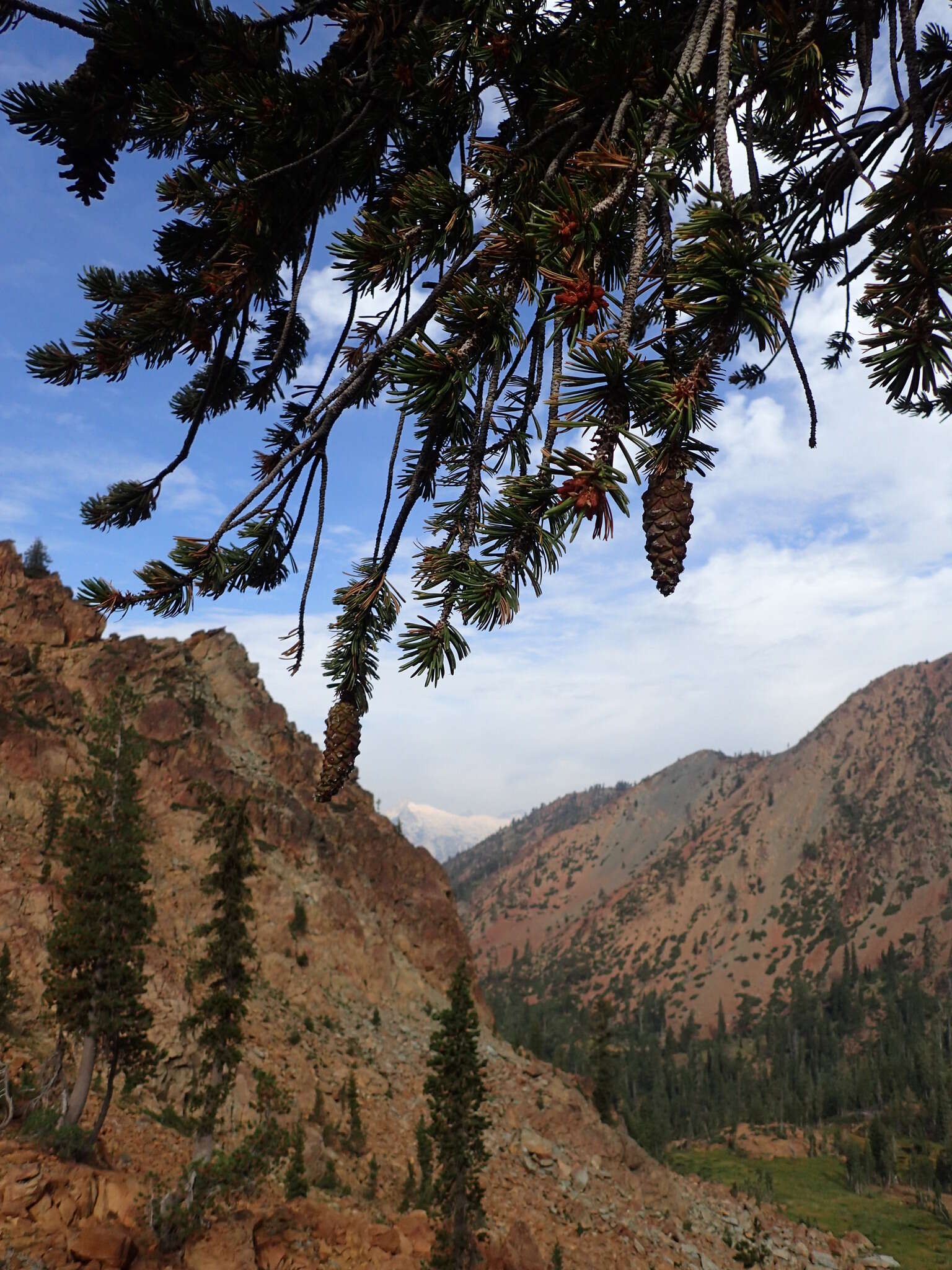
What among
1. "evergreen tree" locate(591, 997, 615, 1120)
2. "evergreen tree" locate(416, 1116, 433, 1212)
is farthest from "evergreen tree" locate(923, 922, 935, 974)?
"evergreen tree" locate(416, 1116, 433, 1212)

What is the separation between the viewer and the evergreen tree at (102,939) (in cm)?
1419

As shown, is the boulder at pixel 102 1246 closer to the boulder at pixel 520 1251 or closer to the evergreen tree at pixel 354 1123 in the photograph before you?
the boulder at pixel 520 1251

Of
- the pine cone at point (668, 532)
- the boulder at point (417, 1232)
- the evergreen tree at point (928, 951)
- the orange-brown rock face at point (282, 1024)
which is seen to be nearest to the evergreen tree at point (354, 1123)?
the orange-brown rock face at point (282, 1024)

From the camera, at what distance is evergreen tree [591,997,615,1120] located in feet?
157

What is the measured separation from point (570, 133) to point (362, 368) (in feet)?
3.01

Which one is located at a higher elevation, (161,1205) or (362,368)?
(362,368)

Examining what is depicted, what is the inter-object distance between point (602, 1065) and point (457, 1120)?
35584 mm

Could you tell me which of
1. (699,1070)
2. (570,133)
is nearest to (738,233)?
(570,133)

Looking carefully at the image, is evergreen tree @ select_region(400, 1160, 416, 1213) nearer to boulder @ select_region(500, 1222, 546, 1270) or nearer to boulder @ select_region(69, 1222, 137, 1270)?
boulder @ select_region(500, 1222, 546, 1270)

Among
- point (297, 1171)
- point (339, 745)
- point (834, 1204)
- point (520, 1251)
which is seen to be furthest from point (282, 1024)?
point (834, 1204)

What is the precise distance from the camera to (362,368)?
1.87m

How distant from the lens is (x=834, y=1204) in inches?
2569

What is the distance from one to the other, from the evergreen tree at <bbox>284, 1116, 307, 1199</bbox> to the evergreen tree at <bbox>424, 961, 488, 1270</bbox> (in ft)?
12.2

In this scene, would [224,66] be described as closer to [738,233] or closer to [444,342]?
[444,342]
